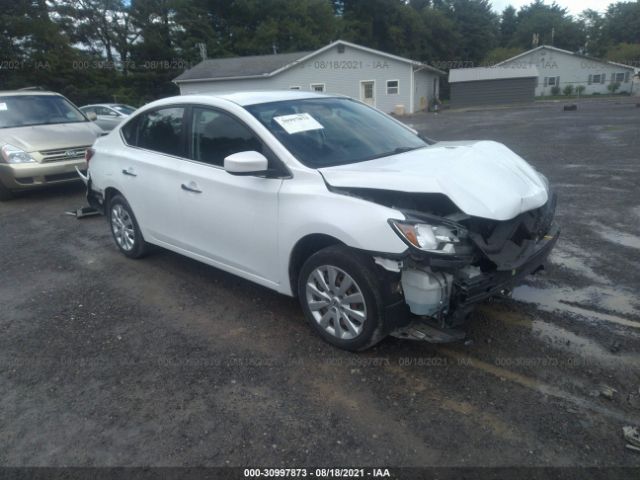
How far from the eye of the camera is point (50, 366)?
3.65m

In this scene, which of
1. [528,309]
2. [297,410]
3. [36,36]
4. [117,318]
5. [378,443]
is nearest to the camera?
[378,443]

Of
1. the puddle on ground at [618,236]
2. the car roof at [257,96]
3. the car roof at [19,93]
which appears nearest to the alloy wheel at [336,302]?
the car roof at [257,96]

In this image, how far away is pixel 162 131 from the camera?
493 cm

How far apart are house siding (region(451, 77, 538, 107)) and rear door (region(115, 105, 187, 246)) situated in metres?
39.3

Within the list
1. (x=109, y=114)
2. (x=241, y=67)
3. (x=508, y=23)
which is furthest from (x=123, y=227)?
(x=508, y=23)

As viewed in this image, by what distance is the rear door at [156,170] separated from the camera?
464 cm

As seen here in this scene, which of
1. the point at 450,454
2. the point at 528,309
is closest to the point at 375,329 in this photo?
the point at 450,454

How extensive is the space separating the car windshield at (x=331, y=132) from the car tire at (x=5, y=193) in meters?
7.04

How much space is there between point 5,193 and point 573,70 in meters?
52.1

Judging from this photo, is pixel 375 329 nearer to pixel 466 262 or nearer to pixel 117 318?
pixel 466 262

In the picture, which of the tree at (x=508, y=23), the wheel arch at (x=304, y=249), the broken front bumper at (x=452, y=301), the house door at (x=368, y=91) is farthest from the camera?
the tree at (x=508, y=23)

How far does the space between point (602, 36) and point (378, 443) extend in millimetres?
86738

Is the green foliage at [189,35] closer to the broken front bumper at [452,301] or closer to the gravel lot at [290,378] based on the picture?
the gravel lot at [290,378]

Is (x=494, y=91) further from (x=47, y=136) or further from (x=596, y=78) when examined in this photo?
(x=47, y=136)
